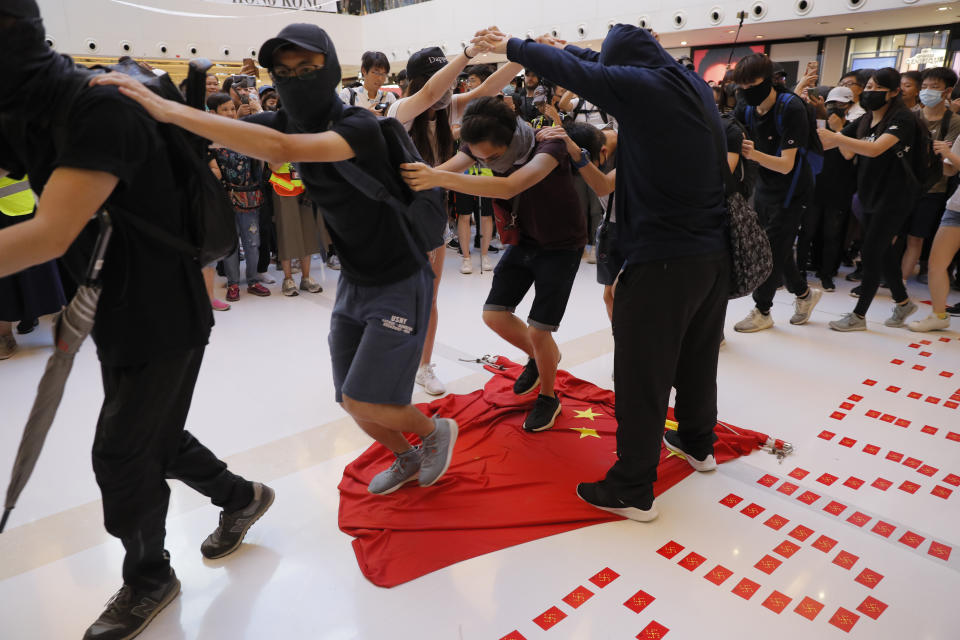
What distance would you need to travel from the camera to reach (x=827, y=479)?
2633 millimetres

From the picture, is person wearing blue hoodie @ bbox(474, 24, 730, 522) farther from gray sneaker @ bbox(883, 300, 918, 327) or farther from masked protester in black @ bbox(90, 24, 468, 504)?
gray sneaker @ bbox(883, 300, 918, 327)

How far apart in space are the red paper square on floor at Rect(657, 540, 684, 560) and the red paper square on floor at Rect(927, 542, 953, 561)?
86 cm

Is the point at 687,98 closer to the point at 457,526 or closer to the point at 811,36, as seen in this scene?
the point at 457,526

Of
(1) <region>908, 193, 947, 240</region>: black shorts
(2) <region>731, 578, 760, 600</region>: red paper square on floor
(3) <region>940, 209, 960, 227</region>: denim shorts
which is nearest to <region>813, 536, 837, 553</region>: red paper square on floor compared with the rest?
(2) <region>731, 578, 760, 600</region>: red paper square on floor

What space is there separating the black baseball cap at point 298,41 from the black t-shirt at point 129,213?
42 centimetres

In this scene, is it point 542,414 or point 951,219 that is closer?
point 542,414

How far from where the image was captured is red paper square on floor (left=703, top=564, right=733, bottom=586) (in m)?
2.06

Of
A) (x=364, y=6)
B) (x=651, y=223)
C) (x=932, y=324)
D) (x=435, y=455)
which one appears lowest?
(x=932, y=324)

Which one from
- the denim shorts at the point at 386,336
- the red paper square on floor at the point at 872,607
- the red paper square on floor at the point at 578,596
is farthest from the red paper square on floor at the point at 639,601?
the denim shorts at the point at 386,336

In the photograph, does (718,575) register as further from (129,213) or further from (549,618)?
(129,213)

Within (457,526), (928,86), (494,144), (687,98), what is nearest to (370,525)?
(457,526)

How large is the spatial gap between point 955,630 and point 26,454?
104 inches

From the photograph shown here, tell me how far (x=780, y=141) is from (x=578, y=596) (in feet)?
10.4

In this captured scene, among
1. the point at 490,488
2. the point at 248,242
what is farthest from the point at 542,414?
the point at 248,242
